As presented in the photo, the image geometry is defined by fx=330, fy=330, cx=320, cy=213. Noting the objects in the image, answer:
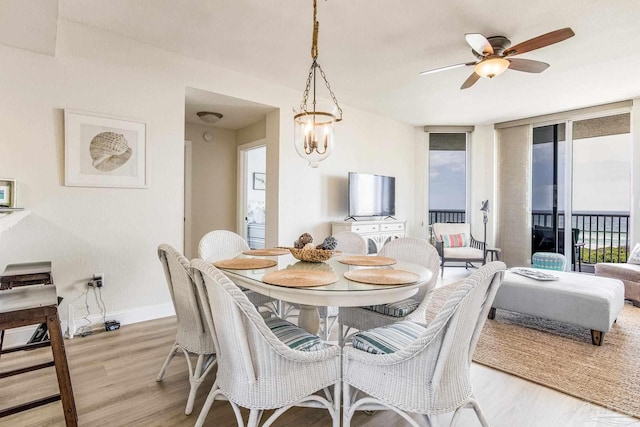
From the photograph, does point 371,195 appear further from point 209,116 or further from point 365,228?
point 209,116

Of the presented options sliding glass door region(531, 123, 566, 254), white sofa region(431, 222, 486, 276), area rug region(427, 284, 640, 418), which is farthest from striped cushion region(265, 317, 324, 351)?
sliding glass door region(531, 123, 566, 254)

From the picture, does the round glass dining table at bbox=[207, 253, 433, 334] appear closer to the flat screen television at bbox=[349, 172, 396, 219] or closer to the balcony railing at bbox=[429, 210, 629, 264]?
the flat screen television at bbox=[349, 172, 396, 219]

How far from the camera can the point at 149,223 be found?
3.12 m

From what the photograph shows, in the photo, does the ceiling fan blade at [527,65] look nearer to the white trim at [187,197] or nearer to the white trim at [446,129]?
the white trim at [446,129]

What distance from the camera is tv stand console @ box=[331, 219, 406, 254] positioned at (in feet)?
14.9

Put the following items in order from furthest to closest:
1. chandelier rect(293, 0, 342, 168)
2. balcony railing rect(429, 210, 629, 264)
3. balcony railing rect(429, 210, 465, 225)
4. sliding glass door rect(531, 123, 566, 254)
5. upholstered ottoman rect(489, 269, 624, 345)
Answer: balcony railing rect(429, 210, 465, 225) → sliding glass door rect(531, 123, 566, 254) → balcony railing rect(429, 210, 629, 264) → upholstered ottoman rect(489, 269, 624, 345) → chandelier rect(293, 0, 342, 168)

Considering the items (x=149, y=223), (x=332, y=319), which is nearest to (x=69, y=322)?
(x=149, y=223)

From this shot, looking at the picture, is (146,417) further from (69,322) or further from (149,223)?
(149,223)

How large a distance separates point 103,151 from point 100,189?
33cm

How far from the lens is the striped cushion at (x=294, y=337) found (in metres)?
1.52

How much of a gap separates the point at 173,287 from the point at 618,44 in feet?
13.8

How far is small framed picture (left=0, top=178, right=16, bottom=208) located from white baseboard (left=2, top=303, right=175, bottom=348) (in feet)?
3.07

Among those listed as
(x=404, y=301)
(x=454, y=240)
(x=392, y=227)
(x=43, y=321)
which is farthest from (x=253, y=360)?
(x=454, y=240)

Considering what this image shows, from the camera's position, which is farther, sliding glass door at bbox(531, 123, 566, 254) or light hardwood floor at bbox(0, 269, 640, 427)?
sliding glass door at bbox(531, 123, 566, 254)
